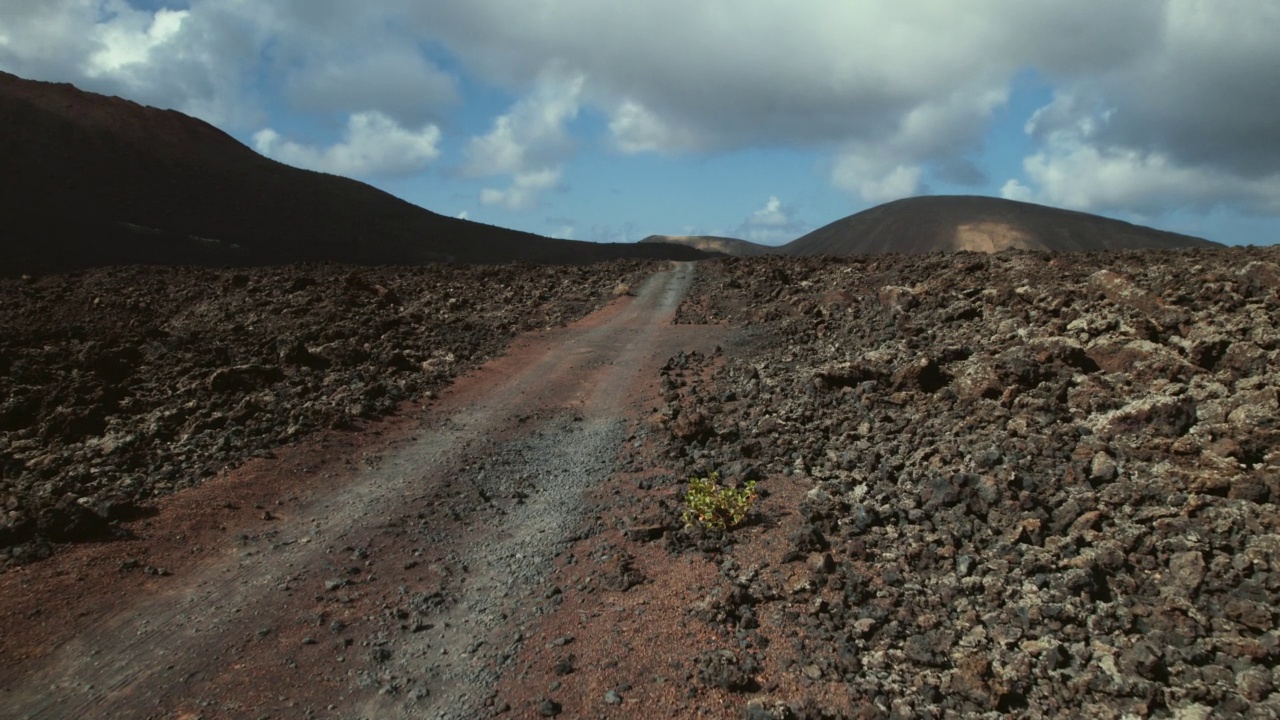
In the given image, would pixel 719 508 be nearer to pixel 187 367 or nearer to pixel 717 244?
pixel 187 367

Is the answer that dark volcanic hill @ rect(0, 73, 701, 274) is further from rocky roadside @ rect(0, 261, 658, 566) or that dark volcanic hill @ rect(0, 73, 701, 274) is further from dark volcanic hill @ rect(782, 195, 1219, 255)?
rocky roadside @ rect(0, 261, 658, 566)

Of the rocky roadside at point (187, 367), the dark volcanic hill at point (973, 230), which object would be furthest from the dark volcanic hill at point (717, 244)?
the rocky roadside at point (187, 367)

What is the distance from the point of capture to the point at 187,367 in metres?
13.5

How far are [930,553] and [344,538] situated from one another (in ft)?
18.0

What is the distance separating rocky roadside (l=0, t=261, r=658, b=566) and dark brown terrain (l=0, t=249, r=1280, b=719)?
8 centimetres

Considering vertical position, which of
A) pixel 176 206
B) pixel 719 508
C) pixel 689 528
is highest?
pixel 176 206

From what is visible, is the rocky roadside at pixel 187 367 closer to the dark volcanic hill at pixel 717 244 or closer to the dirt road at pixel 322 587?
the dirt road at pixel 322 587

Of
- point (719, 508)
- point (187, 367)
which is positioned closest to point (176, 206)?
point (187, 367)

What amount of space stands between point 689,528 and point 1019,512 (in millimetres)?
2913

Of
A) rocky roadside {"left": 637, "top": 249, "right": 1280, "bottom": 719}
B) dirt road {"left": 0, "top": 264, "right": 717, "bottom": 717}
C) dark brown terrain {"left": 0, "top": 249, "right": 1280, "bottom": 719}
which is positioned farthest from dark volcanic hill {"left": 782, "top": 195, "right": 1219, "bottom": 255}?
dirt road {"left": 0, "top": 264, "right": 717, "bottom": 717}

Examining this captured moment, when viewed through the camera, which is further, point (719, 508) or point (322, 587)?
point (719, 508)

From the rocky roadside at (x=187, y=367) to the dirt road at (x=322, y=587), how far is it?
2.56 feet

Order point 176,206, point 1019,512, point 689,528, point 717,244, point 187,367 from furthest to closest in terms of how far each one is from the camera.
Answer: point 717,244, point 176,206, point 187,367, point 689,528, point 1019,512

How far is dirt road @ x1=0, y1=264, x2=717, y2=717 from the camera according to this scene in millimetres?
5566
